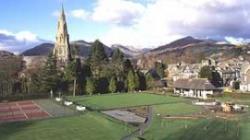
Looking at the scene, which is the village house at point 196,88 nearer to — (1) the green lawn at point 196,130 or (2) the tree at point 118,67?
(2) the tree at point 118,67

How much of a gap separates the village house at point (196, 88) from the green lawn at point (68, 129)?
23.7 meters

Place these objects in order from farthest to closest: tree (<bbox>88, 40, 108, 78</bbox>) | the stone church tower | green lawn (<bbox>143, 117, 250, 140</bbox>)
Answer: the stone church tower, tree (<bbox>88, 40, 108, 78</bbox>), green lawn (<bbox>143, 117, 250, 140</bbox>)

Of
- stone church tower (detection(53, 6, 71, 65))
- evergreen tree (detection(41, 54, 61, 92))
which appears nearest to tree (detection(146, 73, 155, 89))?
evergreen tree (detection(41, 54, 61, 92))

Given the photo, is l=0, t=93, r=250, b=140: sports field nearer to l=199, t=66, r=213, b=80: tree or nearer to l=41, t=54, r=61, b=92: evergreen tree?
l=41, t=54, r=61, b=92: evergreen tree

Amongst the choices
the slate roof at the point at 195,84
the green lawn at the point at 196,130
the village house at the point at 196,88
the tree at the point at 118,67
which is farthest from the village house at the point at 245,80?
the green lawn at the point at 196,130

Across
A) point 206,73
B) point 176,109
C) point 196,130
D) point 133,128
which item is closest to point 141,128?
Answer: point 133,128

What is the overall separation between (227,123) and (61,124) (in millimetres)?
13521

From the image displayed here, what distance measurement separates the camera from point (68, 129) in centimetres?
3133

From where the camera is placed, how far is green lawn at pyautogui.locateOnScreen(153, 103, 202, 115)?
4010 cm

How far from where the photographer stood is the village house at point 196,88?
56.9m

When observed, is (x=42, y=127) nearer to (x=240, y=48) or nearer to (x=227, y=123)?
(x=227, y=123)

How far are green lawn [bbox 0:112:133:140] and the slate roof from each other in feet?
78.6

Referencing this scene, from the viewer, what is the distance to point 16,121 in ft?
119

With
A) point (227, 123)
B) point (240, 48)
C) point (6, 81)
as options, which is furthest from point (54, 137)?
point (240, 48)
